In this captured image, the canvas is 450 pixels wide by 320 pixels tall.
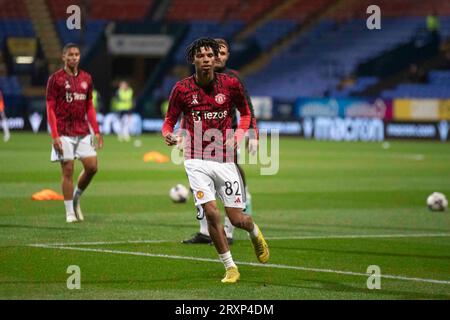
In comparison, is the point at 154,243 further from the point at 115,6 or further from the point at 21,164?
the point at 115,6

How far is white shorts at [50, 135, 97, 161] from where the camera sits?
15.3 meters

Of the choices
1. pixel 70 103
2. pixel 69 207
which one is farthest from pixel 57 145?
pixel 69 207

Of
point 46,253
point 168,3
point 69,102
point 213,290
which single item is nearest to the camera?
point 213,290

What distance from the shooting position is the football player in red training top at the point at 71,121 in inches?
598

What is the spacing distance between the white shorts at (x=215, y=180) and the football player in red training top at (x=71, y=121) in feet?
16.0

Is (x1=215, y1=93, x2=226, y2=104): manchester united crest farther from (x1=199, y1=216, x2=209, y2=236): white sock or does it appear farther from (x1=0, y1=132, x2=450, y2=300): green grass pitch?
(x1=199, y1=216, x2=209, y2=236): white sock

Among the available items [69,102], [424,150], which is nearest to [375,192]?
[69,102]

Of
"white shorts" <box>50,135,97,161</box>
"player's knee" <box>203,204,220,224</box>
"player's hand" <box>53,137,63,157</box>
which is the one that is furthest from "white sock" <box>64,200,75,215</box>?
"player's knee" <box>203,204,220,224</box>

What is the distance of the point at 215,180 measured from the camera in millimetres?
10688

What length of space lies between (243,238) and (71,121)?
3207 millimetres

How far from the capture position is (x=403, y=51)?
4816 centimetres

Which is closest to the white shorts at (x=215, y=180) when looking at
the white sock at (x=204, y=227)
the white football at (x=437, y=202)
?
the white sock at (x=204, y=227)

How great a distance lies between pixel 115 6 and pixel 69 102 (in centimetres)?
4219

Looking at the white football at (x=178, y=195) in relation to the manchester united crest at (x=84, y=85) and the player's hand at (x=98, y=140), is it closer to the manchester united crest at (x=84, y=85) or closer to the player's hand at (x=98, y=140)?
the player's hand at (x=98, y=140)
